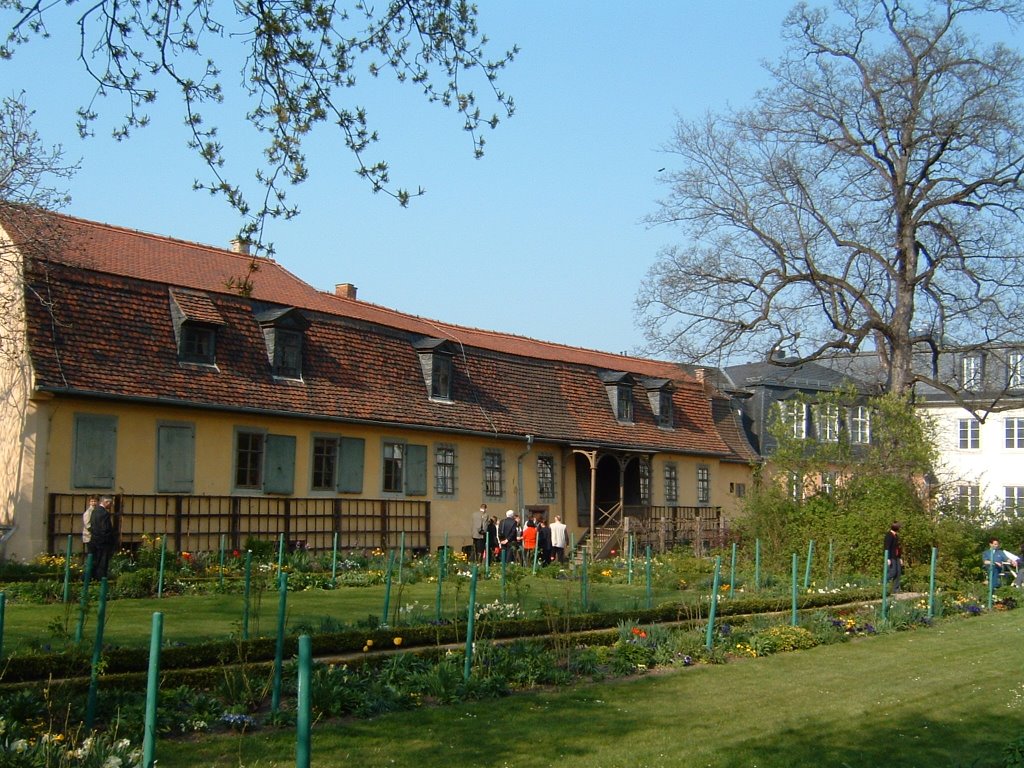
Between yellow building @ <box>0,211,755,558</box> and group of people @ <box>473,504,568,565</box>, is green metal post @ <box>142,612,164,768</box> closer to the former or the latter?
yellow building @ <box>0,211,755,558</box>

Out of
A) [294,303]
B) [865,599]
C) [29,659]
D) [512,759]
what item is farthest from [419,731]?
[294,303]

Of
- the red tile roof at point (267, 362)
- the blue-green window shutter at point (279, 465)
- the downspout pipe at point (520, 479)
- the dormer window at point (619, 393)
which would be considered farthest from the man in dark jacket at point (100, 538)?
the dormer window at point (619, 393)

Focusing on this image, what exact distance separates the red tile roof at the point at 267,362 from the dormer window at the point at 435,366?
19 centimetres

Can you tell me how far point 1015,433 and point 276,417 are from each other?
120 ft

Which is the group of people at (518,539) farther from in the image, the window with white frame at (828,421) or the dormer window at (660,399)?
the dormer window at (660,399)

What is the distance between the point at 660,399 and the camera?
39188 mm

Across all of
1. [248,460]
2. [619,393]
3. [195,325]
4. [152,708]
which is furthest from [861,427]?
[152,708]

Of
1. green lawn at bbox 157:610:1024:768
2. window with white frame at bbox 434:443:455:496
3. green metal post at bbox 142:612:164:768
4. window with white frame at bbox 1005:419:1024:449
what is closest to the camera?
green metal post at bbox 142:612:164:768

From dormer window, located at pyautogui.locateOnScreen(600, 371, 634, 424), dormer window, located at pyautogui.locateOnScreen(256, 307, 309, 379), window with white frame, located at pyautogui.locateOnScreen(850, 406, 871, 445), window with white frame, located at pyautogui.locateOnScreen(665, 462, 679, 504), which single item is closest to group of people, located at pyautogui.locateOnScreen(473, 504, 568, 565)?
dormer window, located at pyautogui.locateOnScreen(256, 307, 309, 379)

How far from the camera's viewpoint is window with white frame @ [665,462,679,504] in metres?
38.6

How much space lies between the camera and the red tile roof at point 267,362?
23.4m

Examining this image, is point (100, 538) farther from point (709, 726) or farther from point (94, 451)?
point (709, 726)

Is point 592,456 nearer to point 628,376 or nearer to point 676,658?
point 628,376

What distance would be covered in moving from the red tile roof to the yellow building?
49 mm
